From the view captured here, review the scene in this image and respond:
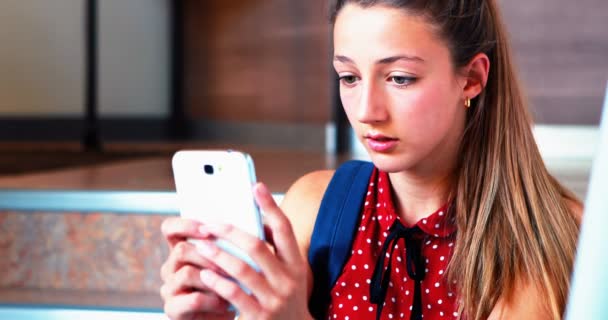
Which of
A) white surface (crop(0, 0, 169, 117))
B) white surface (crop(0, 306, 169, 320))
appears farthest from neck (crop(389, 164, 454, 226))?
white surface (crop(0, 0, 169, 117))

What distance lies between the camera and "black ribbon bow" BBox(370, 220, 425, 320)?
1.04 m

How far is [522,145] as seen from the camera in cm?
106

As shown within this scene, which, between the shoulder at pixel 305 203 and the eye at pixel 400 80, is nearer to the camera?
the eye at pixel 400 80

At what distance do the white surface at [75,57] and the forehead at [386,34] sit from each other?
9.05 feet

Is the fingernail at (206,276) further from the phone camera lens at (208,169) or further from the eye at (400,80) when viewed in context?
the eye at (400,80)

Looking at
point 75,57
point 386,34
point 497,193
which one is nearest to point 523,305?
point 497,193

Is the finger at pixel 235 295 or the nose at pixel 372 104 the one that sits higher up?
the nose at pixel 372 104

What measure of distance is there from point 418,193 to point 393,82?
0.19 m

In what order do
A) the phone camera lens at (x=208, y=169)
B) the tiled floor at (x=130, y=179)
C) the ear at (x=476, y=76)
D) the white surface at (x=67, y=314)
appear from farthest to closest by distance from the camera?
the tiled floor at (x=130, y=179)
the white surface at (x=67, y=314)
the ear at (x=476, y=76)
the phone camera lens at (x=208, y=169)

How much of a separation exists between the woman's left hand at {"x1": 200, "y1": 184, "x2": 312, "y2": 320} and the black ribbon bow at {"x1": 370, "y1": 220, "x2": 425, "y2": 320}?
23cm

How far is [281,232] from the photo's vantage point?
80 centimetres

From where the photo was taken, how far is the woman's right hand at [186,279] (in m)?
0.86

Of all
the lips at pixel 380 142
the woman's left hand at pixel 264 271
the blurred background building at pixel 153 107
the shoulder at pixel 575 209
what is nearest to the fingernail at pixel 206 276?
the woman's left hand at pixel 264 271

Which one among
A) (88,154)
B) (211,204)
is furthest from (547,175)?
(88,154)
